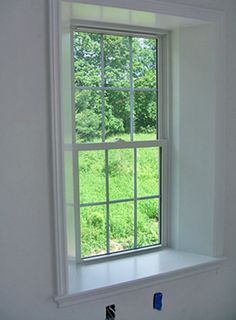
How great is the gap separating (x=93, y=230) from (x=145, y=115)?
81cm

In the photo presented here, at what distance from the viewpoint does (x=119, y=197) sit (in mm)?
2453

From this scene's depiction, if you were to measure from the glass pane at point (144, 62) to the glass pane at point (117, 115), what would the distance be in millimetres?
138

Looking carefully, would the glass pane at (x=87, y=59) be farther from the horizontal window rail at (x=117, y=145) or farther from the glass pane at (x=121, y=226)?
the glass pane at (x=121, y=226)

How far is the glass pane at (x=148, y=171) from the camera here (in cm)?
252

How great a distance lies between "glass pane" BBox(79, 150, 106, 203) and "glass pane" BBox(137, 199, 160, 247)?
30 cm

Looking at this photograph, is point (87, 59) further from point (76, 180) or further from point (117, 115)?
point (76, 180)

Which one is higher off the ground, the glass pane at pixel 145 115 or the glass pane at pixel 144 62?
the glass pane at pixel 144 62
